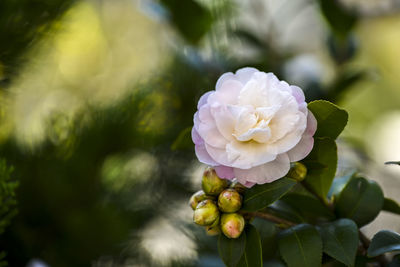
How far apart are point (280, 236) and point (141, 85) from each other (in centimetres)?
30

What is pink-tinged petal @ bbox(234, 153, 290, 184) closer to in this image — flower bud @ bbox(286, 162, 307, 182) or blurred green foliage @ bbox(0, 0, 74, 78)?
flower bud @ bbox(286, 162, 307, 182)

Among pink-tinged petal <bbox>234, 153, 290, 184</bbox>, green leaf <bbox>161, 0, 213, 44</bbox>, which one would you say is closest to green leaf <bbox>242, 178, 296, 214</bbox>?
pink-tinged petal <bbox>234, 153, 290, 184</bbox>

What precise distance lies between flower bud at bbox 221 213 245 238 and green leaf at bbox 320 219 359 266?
51mm

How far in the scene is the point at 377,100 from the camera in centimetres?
142

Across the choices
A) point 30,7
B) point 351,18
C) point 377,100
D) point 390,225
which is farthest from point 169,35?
point 377,100

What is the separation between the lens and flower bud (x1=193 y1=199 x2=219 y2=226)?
24 centimetres

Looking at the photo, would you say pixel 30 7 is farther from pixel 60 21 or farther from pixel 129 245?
pixel 129 245

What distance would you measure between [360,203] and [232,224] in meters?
0.10

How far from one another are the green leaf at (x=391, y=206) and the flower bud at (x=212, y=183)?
12 cm

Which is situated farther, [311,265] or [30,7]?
[30,7]

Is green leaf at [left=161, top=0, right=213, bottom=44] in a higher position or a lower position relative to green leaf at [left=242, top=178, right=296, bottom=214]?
lower

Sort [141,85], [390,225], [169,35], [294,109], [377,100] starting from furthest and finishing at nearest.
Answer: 1. [377,100]
2. [390,225]
3. [169,35]
4. [141,85]
5. [294,109]

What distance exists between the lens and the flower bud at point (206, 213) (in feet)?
0.79

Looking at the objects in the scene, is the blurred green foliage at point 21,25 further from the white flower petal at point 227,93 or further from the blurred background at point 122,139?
the white flower petal at point 227,93
